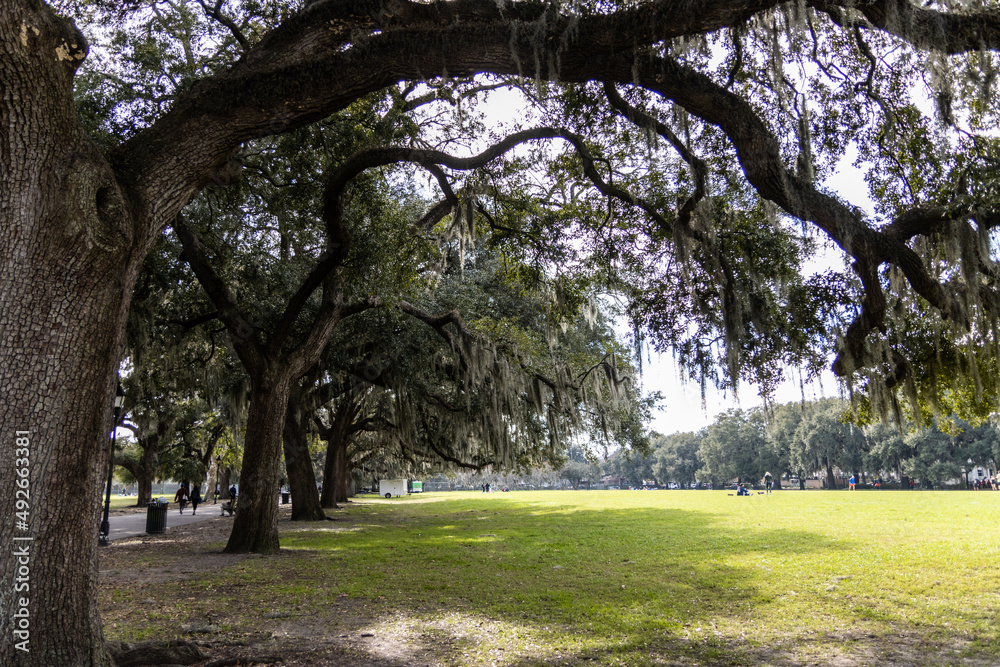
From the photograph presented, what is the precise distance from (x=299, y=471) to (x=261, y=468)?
27.7ft

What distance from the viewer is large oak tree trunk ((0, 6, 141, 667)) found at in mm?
3598

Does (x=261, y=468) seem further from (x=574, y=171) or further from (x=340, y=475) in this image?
(x=340, y=475)

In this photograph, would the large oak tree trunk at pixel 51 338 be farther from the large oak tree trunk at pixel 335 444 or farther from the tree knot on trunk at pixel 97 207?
the large oak tree trunk at pixel 335 444

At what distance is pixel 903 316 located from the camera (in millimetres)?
7609

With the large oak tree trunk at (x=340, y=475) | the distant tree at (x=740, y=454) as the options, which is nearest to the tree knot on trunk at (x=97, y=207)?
the large oak tree trunk at (x=340, y=475)

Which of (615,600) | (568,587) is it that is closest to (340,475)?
(568,587)

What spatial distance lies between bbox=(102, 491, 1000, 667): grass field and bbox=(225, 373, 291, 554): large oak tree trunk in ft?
2.75

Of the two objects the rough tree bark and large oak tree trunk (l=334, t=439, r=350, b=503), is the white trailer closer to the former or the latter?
large oak tree trunk (l=334, t=439, r=350, b=503)

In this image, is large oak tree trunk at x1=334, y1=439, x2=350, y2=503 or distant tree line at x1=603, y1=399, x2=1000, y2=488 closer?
large oak tree trunk at x1=334, y1=439, x2=350, y2=503

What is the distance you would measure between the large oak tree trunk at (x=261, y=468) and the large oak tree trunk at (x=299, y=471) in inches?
248

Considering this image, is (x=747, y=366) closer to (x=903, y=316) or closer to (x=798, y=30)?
(x=903, y=316)

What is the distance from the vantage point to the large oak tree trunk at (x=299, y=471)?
17406 mm

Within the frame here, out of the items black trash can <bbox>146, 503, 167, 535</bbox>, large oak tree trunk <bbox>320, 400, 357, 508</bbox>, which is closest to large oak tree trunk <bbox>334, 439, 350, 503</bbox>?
large oak tree trunk <bbox>320, 400, 357, 508</bbox>

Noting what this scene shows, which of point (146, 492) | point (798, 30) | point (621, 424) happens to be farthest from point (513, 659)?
point (146, 492)
